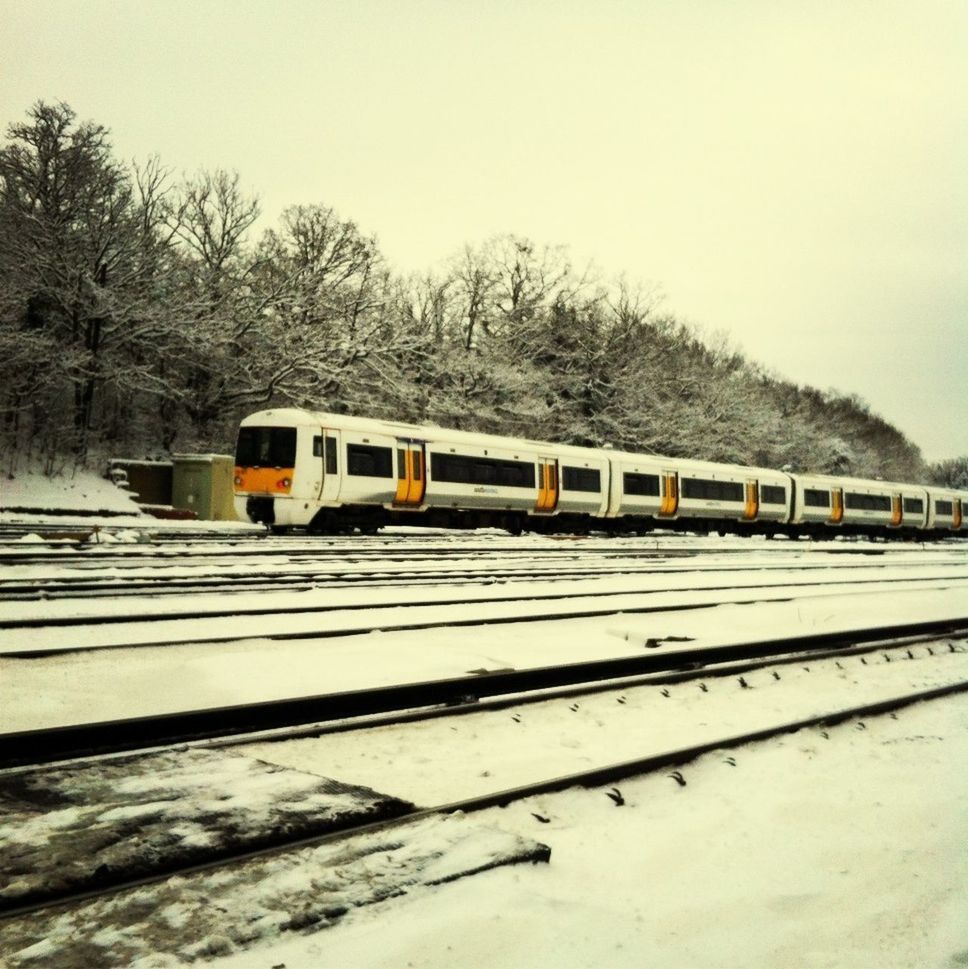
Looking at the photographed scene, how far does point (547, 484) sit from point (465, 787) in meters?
21.8

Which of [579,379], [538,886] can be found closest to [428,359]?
[579,379]

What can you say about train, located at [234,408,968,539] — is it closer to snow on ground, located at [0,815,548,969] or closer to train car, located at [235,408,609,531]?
train car, located at [235,408,609,531]

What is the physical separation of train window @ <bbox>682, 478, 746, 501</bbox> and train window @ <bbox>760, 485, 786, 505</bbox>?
1.29 meters

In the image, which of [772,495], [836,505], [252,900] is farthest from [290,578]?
[836,505]

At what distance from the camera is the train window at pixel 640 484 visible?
2858 centimetres

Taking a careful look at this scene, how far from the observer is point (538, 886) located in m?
3.13

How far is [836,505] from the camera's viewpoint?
1494 inches

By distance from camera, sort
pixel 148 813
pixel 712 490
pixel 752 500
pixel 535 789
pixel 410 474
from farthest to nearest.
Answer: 1. pixel 752 500
2. pixel 712 490
3. pixel 410 474
4. pixel 535 789
5. pixel 148 813

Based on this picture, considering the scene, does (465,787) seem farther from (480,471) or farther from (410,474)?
(480,471)

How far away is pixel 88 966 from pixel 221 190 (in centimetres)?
3914

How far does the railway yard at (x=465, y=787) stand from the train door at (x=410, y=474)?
1204 cm

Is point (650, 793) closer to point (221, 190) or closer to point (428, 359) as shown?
point (428, 359)

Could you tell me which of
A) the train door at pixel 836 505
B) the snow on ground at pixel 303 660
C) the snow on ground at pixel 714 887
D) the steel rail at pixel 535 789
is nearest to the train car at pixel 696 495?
the train door at pixel 836 505

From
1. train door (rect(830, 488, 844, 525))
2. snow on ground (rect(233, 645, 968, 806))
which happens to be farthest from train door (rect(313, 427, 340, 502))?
train door (rect(830, 488, 844, 525))
